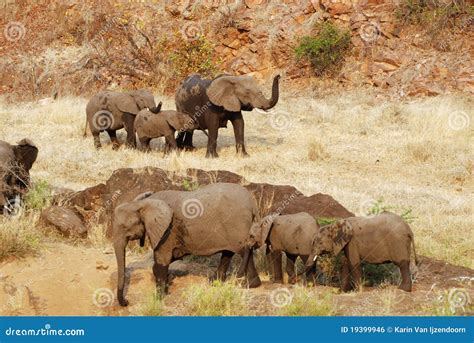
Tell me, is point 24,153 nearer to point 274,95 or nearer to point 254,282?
point 254,282

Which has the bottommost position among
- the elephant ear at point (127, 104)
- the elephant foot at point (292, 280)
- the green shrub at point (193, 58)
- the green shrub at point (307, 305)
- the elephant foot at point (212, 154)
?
the elephant foot at point (292, 280)

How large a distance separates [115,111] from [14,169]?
17.3 ft

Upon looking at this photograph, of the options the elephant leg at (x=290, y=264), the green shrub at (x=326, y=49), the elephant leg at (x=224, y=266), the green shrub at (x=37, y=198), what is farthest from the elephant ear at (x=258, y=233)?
the green shrub at (x=326, y=49)

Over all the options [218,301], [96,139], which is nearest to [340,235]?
[218,301]

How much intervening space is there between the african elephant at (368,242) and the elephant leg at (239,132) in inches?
298

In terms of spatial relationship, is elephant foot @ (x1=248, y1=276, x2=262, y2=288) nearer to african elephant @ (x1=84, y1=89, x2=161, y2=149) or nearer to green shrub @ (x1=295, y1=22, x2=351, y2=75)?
african elephant @ (x1=84, y1=89, x2=161, y2=149)

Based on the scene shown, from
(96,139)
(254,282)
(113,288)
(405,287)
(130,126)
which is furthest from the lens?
(96,139)

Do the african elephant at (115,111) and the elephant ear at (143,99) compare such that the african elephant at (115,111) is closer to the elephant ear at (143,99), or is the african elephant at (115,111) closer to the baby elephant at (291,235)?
the elephant ear at (143,99)

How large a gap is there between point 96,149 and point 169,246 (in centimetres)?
832

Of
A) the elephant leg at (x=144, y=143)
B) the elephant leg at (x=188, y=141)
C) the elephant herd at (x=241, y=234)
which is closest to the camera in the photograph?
the elephant herd at (x=241, y=234)

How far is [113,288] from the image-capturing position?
8.59 meters

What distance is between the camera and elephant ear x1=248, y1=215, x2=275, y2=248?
8.35 m

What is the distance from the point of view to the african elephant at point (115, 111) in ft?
53.7

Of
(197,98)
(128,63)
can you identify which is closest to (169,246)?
(197,98)
